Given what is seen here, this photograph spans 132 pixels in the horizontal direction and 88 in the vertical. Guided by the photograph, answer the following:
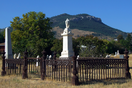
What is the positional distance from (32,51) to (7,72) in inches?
537

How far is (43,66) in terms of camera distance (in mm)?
9156

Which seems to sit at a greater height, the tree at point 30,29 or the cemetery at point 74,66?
the tree at point 30,29

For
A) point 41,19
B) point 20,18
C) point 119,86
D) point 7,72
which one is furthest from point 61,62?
point 20,18

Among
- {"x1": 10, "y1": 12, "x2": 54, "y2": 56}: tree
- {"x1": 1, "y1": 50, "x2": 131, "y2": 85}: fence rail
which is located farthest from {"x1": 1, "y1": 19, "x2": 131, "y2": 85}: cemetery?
{"x1": 10, "y1": 12, "x2": 54, "y2": 56}: tree

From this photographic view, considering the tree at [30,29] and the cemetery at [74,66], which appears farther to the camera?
the tree at [30,29]

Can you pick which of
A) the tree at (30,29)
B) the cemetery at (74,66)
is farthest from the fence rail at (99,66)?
the tree at (30,29)

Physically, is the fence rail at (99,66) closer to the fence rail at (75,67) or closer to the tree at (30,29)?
the fence rail at (75,67)

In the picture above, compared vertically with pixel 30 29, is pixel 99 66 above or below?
below

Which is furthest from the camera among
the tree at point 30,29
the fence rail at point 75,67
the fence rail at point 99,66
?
the tree at point 30,29

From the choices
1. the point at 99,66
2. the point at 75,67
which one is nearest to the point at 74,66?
the point at 75,67

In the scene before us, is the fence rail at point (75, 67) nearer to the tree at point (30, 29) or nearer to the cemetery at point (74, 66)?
the cemetery at point (74, 66)

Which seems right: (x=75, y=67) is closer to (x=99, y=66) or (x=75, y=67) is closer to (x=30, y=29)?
(x=99, y=66)

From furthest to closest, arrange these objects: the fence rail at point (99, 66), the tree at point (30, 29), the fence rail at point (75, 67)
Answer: the tree at point (30, 29) < the fence rail at point (99, 66) < the fence rail at point (75, 67)

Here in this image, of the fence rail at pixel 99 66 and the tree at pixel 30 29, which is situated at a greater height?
the tree at pixel 30 29
